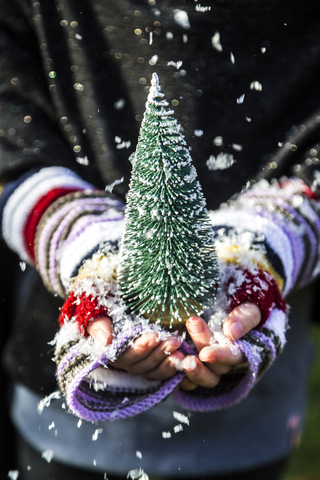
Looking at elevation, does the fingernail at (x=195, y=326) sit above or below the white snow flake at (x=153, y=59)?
below

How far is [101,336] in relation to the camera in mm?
449

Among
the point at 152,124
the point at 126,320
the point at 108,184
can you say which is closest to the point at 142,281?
the point at 126,320

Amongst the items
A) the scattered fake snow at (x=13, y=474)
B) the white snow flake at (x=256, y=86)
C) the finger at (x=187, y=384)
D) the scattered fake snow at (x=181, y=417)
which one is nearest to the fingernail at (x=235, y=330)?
the finger at (x=187, y=384)

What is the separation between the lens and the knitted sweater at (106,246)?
48 centimetres

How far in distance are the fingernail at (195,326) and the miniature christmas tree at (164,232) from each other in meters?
0.01

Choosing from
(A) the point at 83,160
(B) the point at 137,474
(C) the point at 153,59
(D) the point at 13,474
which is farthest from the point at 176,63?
(D) the point at 13,474

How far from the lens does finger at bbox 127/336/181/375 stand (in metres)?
0.46

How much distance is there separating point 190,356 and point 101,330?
115mm

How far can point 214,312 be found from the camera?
0.51 metres

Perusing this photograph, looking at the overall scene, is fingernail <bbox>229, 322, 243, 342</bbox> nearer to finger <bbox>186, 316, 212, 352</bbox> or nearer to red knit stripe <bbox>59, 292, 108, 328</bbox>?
finger <bbox>186, 316, 212, 352</bbox>

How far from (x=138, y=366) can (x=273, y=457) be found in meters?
0.46

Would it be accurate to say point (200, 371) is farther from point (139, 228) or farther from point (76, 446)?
point (76, 446)

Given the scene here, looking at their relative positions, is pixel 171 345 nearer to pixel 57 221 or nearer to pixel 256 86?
pixel 57 221

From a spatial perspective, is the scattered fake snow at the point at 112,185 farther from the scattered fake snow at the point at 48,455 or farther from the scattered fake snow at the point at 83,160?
the scattered fake snow at the point at 48,455
